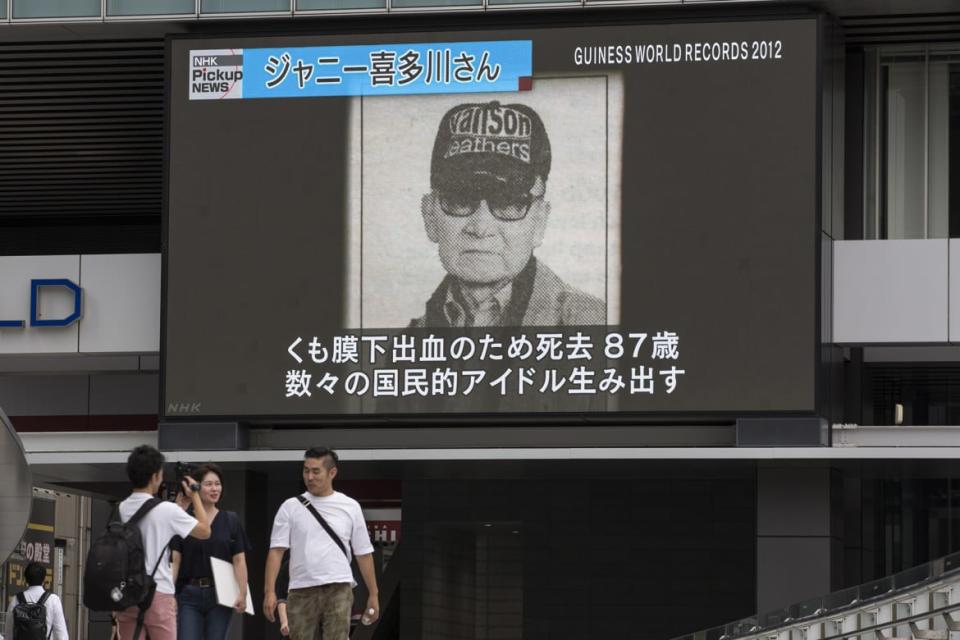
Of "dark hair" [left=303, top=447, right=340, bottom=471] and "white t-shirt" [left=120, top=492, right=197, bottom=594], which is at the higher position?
"dark hair" [left=303, top=447, right=340, bottom=471]

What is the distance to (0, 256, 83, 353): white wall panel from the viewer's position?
26.2 meters

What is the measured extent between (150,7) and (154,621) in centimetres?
1464

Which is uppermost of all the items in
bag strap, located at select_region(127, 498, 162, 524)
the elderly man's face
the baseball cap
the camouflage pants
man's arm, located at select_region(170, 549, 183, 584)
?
the baseball cap

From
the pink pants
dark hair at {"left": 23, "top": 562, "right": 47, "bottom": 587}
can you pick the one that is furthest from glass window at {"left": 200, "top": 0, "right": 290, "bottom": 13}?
the pink pants

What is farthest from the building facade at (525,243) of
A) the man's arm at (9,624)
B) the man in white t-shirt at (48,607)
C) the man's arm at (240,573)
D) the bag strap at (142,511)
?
the bag strap at (142,511)

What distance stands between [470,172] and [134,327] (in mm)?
5135

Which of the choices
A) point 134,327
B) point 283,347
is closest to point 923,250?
point 283,347

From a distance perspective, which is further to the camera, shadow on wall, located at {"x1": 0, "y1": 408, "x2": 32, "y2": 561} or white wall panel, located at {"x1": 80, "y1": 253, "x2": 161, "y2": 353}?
white wall panel, located at {"x1": 80, "y1": 253, "x2": 161, "y2": 353}

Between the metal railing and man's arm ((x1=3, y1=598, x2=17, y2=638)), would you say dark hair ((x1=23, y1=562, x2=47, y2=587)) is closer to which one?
man's arm ((x1=3, y1=598, x2=17, y2=638))

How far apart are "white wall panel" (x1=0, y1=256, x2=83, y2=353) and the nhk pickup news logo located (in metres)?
3.09

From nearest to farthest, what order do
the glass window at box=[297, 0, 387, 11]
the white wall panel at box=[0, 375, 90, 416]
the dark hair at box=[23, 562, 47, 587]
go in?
the dark hair at box=[23, 562, 47, 587], the glass window at box=[297, 0, 387, 11], the white wall panel at box=[0, 375, 90, 416]

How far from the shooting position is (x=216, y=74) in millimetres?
24906

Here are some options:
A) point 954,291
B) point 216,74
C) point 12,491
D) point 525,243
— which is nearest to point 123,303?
point 216,74
